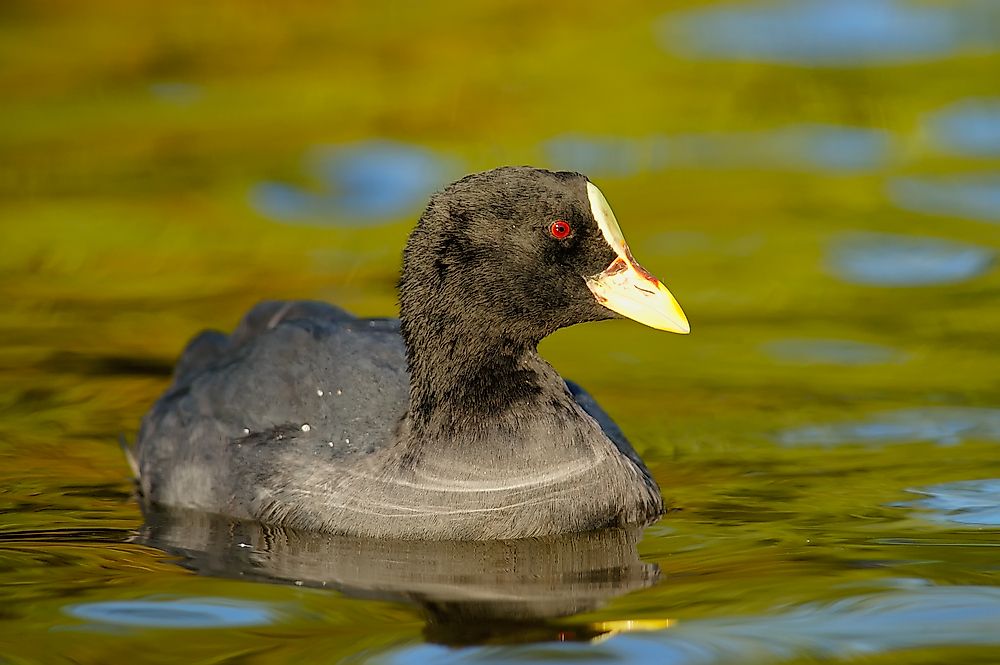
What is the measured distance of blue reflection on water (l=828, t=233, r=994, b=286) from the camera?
9.05m

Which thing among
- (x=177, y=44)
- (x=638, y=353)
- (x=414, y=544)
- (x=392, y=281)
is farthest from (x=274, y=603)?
(x=177, y=44)

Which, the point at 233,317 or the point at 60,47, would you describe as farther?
the point at 60,47

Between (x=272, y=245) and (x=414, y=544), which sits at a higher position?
(x=272, y=245)

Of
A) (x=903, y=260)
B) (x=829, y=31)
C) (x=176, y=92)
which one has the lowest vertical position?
(x=903, y=260)

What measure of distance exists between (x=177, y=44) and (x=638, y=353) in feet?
20.6

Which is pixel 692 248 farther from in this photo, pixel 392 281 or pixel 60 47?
pixel 60 47

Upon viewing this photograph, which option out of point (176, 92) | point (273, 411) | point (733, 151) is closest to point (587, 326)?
point (273, 411)

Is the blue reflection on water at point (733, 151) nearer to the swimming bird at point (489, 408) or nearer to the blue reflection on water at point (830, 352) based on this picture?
the blue reflection on water at point (830, 352)

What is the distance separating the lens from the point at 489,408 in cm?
593

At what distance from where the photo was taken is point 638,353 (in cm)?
817

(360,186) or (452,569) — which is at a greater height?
(360,186)

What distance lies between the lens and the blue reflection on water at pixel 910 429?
22.9ft

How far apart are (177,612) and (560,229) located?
1.62 meters

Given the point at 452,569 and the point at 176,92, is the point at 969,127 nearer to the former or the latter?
the point at 176,92
